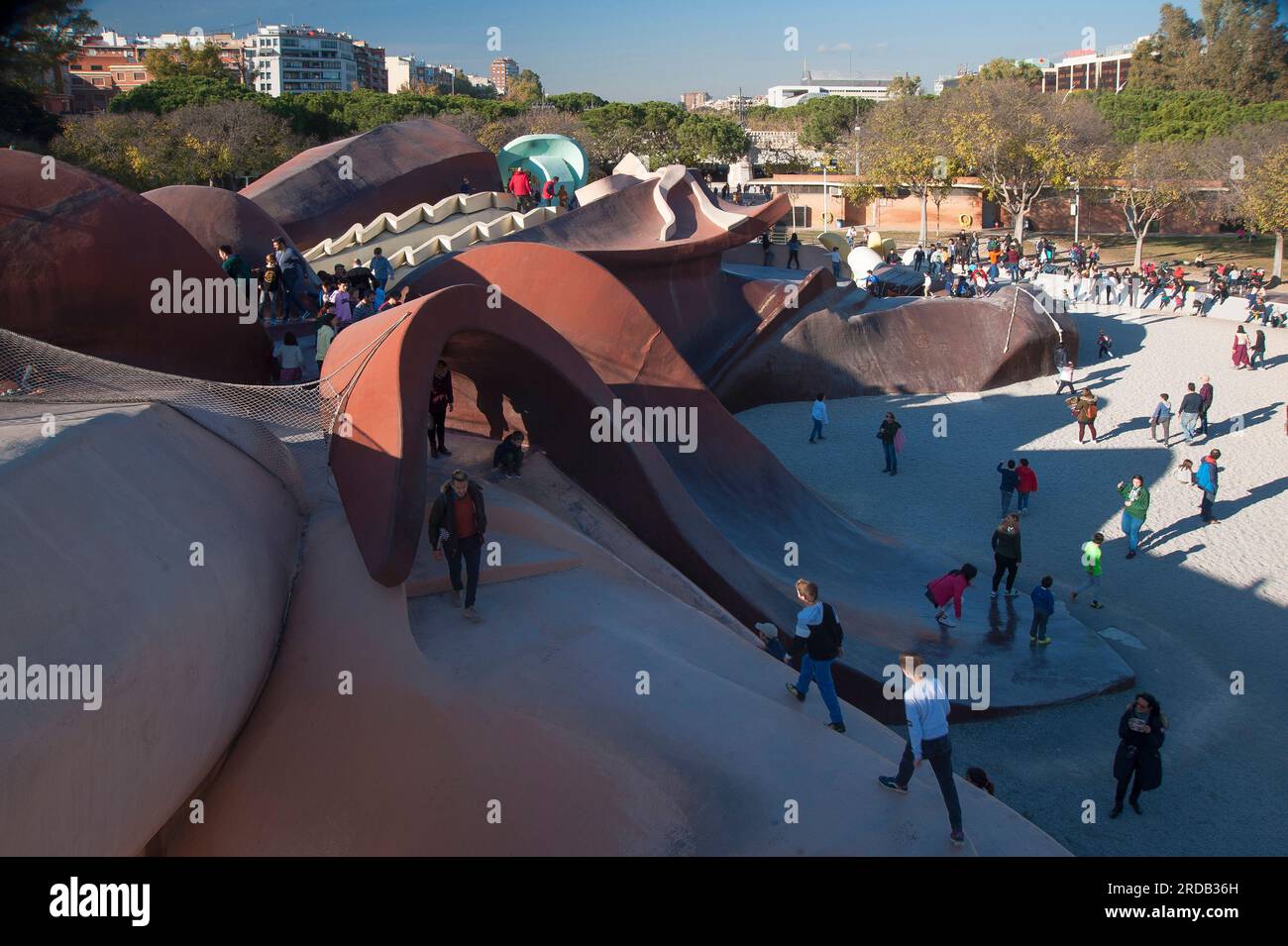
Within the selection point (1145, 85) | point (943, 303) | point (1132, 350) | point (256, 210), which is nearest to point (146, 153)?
point (256, 210)

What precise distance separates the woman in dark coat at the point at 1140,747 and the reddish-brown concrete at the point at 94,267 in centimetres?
862

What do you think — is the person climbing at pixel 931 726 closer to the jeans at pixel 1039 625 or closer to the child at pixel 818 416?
the jeans at pixel 1039 625

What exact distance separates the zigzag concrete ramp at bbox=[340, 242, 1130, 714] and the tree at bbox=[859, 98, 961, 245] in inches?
1174

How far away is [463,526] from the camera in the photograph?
7.11 metres

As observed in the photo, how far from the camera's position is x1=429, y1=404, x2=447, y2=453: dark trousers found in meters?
9.02

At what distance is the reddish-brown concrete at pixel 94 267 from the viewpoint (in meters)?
9.31

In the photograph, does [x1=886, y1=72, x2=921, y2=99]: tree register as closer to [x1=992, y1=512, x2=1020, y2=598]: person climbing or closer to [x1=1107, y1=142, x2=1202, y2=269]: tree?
[x1=1107, y1=142, x2=1202, y2=269]: tree

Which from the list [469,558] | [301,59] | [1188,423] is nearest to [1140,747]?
[469,558]

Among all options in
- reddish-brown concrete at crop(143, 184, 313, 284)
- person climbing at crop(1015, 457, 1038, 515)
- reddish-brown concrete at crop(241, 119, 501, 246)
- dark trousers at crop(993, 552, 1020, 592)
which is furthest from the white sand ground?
reddish-brown concrete at crop(241, 119, 501, 246)

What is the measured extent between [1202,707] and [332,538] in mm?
7581

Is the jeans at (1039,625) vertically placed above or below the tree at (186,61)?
below

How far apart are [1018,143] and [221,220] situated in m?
30.9

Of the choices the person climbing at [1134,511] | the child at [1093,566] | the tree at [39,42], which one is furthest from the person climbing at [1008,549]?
the tree at [39,42]

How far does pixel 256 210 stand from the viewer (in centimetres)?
1474
